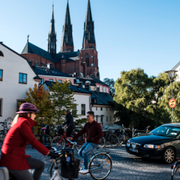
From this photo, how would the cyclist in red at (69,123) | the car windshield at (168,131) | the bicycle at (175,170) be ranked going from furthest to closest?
the cyclist in red at (69,123) < the car windshield at (168,131) < the bicycle at (175,170)

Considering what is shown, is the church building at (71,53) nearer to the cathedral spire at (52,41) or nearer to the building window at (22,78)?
the cathedral spire at (52,41)

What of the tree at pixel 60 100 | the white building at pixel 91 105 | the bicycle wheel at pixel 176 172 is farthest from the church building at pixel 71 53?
the bicycle wheel at pixel 176 172

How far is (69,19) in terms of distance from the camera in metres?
103

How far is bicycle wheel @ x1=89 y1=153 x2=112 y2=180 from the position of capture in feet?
18.9

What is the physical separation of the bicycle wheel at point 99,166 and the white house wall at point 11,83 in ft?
54.2

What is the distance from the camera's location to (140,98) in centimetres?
3672

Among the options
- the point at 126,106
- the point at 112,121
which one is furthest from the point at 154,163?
the point at 112,121

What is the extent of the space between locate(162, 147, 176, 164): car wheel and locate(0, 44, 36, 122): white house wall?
16243 mm

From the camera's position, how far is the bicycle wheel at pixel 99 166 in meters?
5.75

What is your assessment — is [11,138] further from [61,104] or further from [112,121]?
[112,121]

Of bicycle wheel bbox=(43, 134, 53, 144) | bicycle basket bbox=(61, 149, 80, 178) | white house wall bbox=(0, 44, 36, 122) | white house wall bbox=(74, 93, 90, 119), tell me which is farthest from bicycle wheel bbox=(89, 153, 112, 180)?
white house wall bbox=(74, 93, 90, 119)

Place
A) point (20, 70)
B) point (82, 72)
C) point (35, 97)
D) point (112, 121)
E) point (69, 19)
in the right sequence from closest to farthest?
point (35, 97) → point (20, 70) → point (112, 121) → point (82, 72) → point (69, 19)

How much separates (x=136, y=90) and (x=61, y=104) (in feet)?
71.7

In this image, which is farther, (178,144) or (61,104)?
(61,104)
